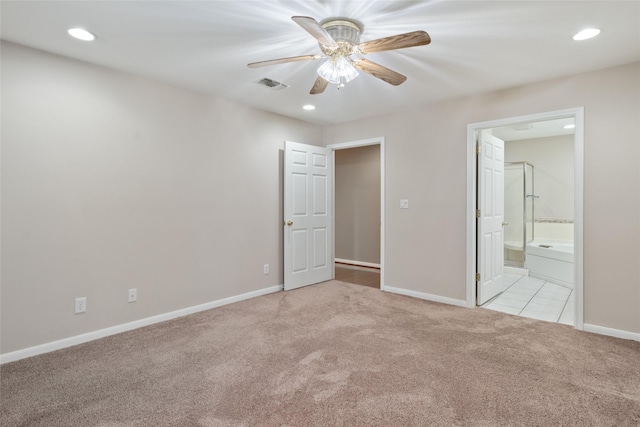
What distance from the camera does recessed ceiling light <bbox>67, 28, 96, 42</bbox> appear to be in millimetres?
2236

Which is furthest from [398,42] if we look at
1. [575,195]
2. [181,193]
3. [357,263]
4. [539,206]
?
[539,206]

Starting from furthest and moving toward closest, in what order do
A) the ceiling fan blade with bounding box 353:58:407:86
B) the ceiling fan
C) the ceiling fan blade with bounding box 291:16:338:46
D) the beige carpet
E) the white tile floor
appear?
the white tile floor < the ceiling fan blade with bounding box 353:58:407:86 < the ceiling fan < the beige carpet < the ceiling fan blade with bounding box 291:16:338:46

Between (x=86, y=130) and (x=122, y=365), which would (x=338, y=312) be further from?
(x=86, y=130)

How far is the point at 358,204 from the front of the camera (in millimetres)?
6426

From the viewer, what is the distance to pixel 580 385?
208 centimetres

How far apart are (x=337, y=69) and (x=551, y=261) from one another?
4.82 metres

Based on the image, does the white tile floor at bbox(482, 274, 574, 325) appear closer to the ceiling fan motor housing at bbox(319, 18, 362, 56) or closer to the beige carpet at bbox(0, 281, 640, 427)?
the beige carpet at bbox(0, 281, 640, 427)

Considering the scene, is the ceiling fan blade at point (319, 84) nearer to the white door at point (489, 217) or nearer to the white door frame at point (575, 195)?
the white door frame at point (575, 195)

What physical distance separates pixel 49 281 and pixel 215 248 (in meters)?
1.47

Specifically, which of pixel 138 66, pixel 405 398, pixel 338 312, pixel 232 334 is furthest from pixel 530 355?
pixel 138 66

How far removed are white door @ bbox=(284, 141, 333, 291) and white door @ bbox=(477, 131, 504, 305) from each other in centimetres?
210

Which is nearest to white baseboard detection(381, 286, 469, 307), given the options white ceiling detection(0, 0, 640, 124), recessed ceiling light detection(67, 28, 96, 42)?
white ceiling detection(0, 0, 640, 124)

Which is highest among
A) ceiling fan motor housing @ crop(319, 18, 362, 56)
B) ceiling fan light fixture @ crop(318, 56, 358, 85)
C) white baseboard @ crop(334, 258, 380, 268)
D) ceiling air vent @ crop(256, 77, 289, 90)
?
ceiling air vent @ crop(256, 77, 289, 90)

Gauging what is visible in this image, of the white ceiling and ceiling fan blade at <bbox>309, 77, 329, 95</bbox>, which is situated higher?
the white ceiling
